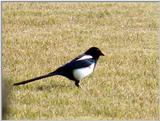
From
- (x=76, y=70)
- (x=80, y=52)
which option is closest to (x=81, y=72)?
(x=76, y=70)

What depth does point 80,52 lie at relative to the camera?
9.33 meters

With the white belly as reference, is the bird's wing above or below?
above

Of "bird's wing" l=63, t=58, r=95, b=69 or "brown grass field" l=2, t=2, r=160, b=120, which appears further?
"bird's wing" l=63, t=58, r=95, b=69

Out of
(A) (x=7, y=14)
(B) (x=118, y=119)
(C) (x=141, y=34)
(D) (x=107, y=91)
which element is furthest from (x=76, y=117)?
(A) (x=7, y=14)

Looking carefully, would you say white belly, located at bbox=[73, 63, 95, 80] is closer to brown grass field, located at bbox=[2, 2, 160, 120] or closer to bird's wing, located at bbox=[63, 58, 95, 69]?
bird's wing, located at bbox=[63, 58, 95, 69]

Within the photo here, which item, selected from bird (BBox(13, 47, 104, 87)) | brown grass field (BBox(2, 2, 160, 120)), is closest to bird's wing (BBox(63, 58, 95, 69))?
bird (BBox(13, 47, 104, 87))

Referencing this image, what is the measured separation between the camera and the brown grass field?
22.4 feet

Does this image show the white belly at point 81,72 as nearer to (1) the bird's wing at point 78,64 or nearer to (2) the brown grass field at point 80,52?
(1) the bird's wing at point 78,64

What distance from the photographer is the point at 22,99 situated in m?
7.03

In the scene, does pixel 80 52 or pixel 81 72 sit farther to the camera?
pixel 80 52

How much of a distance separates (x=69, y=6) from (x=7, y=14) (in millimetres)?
1422

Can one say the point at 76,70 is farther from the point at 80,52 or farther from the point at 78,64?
the point at 80,52

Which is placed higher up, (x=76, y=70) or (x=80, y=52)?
(x=80, y=52)

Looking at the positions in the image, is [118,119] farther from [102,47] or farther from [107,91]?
[102,47]
